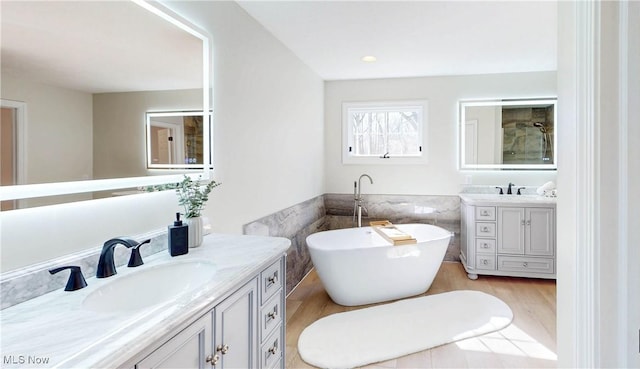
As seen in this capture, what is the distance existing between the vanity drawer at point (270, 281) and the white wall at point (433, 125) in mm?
3165

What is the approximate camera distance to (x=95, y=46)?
4.43 ft

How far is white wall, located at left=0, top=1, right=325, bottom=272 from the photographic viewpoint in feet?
3.89

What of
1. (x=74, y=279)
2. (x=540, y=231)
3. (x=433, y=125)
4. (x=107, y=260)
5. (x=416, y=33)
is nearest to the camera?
(x=74, y=279)

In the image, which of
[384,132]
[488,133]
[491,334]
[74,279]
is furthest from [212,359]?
[488,133]

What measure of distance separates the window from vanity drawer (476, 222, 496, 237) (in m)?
1.11

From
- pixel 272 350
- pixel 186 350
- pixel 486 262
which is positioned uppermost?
pixel 186 350

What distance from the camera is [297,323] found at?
2.85 meters

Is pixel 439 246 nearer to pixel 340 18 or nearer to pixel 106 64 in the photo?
pixel 340 18

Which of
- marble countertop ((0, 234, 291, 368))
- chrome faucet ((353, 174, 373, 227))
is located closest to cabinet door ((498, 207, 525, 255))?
chrome faucet ((353, 174, 373, 227))

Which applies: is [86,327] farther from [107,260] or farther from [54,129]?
[54,129]

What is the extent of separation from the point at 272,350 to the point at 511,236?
316 centimetres

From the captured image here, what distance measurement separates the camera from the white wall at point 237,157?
1.18m
